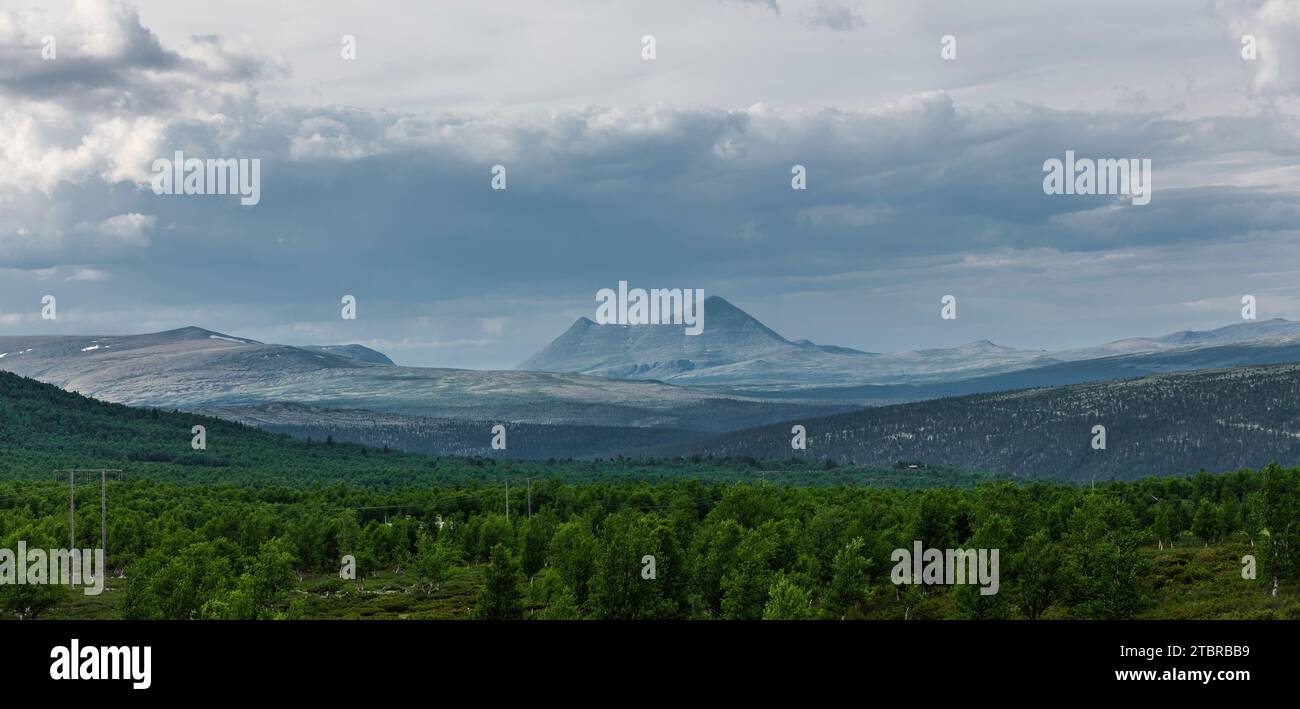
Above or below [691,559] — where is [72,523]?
above

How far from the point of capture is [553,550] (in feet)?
419

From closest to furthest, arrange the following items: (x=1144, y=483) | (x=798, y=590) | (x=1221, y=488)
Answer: (x=798, y=590) → (x=1221, y=488) → (x=1144, y=483)

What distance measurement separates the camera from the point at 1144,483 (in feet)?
650

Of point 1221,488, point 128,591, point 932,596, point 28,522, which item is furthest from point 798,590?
point 1221,488

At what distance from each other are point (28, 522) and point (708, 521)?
79470 millimetres

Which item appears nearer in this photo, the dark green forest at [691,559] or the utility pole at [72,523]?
the dark green forest at [691,559]

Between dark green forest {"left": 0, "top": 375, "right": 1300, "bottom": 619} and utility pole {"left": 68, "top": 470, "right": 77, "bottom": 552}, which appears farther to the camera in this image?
utility pole {"left": 68, "top": 470, "right": 77, "bottom": 552}

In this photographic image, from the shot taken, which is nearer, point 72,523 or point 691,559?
point 72,523

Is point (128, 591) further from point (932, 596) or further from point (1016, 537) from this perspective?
point (1016, 537)

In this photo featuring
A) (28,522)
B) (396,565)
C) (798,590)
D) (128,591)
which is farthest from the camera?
(396,565)
